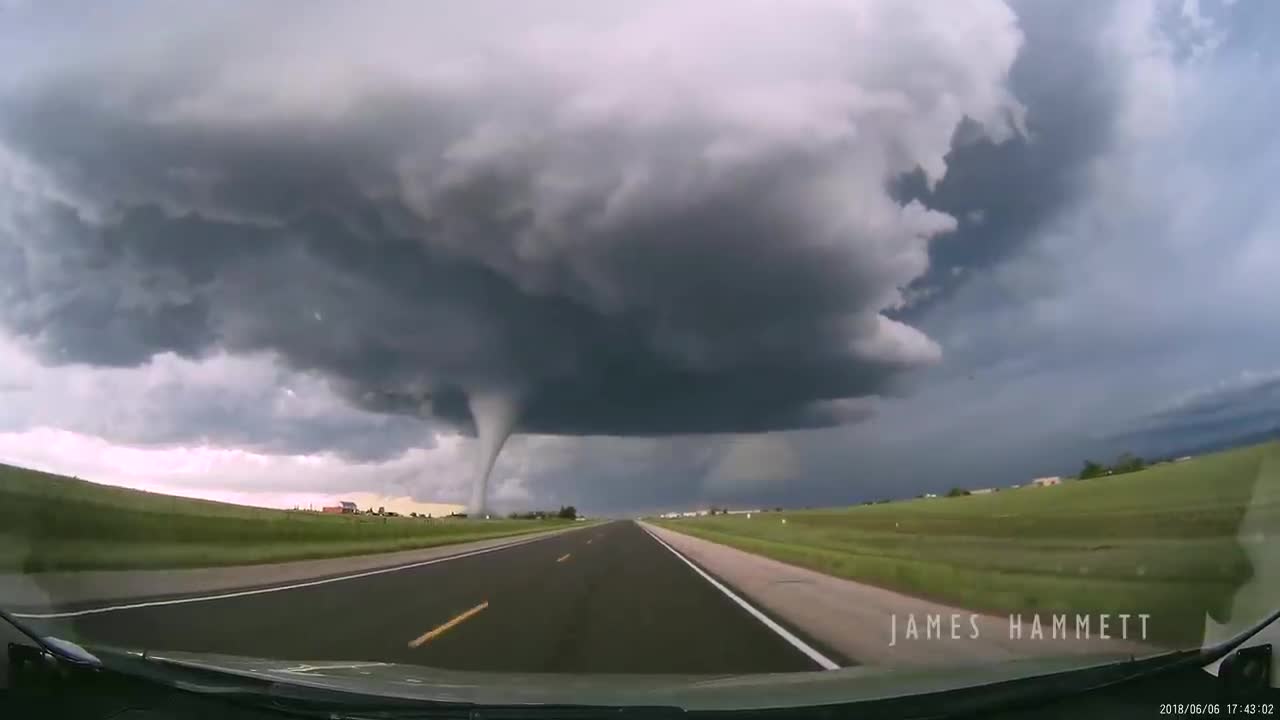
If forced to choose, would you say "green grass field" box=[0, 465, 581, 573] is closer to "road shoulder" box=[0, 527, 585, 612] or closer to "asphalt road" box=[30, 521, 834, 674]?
"road shoulder" box=[0, 527, 585, 612]

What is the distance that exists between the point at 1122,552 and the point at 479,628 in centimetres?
975

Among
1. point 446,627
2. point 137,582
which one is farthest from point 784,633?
point 137,582

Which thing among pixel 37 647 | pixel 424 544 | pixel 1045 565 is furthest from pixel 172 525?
pixel 424 544

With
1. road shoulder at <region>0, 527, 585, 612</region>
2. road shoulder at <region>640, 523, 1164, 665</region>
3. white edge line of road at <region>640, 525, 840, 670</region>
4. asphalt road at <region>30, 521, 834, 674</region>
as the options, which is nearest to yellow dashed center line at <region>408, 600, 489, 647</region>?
asphalt road at <region>30, 521, 834, 674</region>

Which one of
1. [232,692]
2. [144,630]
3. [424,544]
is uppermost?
[232,692]

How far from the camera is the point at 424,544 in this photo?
124 feet

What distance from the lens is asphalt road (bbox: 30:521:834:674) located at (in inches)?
316

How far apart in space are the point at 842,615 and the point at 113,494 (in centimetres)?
1300

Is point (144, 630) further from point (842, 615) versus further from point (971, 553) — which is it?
point (971, 553)

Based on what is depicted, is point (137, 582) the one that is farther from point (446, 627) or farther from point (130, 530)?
point (446, 627)

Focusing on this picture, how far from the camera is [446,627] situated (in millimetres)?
10047

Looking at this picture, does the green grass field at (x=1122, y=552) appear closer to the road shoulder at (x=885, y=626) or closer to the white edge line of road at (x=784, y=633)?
the road shoulder at (x=885, y=626)

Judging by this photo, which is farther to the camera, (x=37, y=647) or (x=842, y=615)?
(x=842, y=615)

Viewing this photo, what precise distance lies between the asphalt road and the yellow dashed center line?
2 cm
